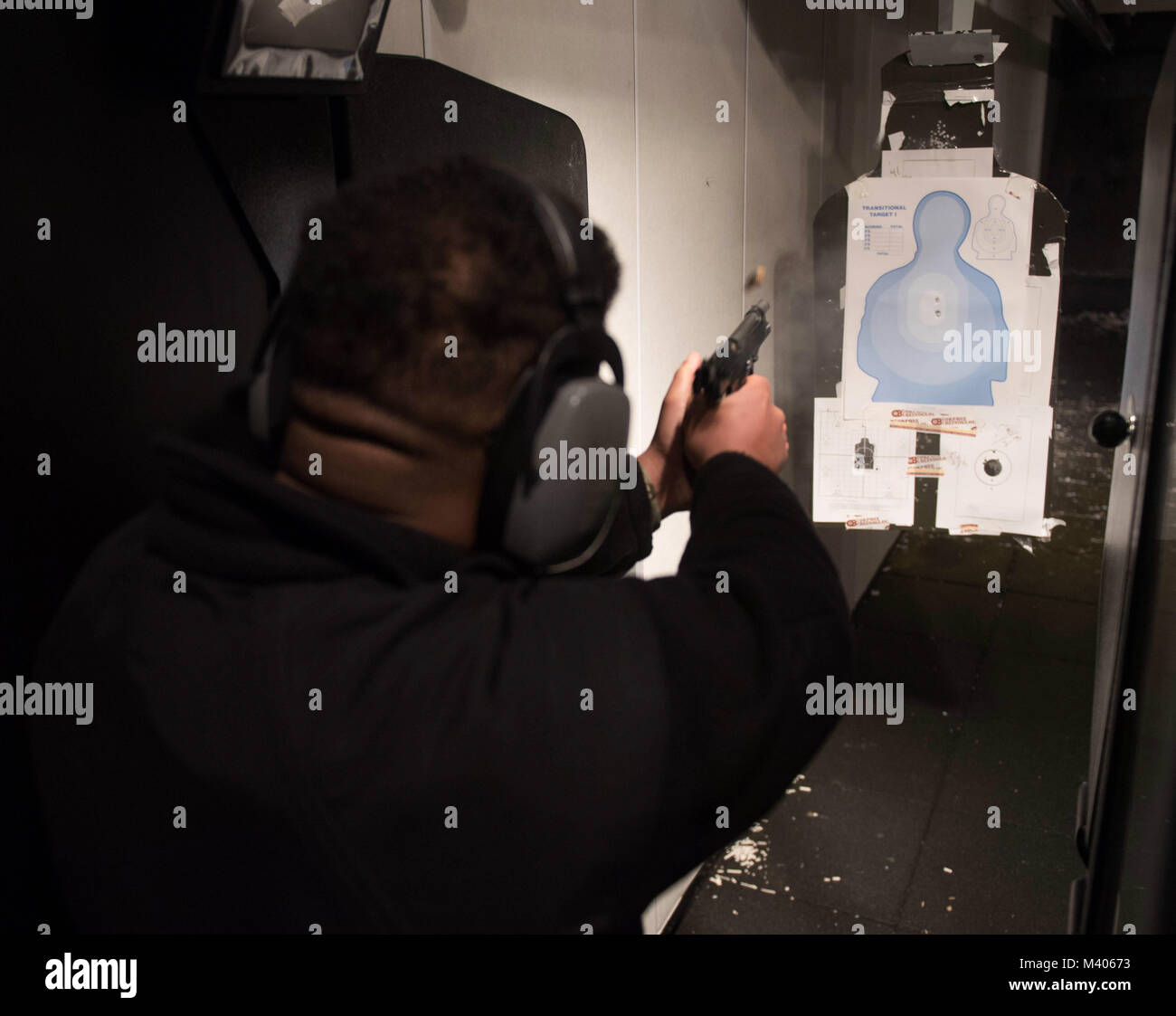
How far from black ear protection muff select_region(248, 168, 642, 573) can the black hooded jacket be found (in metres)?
0.04

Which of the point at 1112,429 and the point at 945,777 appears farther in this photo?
the point at 945,777

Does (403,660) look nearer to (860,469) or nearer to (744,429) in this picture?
(744,429)

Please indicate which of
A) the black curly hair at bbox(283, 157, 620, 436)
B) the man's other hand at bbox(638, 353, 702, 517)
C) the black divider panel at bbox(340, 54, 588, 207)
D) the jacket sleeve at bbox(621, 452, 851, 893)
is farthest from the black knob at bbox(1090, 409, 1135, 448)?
the black curly hair at bbox(283, 157, 620, 436)

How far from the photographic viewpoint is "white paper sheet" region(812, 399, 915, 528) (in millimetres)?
1728

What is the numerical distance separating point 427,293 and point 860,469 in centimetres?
134

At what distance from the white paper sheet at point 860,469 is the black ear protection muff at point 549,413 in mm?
1127

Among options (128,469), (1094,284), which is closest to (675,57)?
(128,469)

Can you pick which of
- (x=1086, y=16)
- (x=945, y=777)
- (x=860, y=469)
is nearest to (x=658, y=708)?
(x=860, y=469)

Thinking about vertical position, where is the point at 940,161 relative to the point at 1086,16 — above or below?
below

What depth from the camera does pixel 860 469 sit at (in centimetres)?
175

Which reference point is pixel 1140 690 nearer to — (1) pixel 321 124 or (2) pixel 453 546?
(2) pixel 453 546
